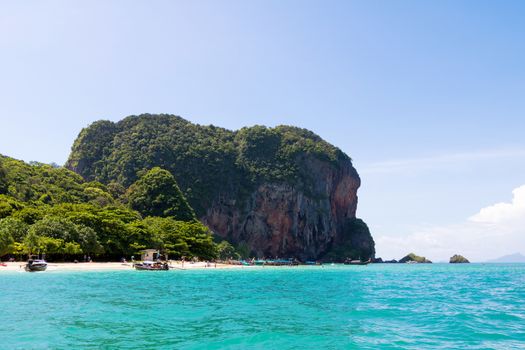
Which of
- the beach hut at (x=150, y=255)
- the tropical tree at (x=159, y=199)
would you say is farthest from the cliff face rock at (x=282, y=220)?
the beach hut at (x=150, y=255)

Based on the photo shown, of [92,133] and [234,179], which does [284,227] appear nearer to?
[234,179]

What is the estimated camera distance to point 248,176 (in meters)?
181

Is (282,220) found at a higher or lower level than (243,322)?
higher

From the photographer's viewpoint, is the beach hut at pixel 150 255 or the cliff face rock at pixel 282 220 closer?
the beach hut at pixel 150 255

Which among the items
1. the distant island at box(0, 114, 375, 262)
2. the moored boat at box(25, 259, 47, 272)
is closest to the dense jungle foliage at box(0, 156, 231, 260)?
the distant island at box(0, 114, 375, 262)

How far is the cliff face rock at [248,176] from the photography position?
169375 mm

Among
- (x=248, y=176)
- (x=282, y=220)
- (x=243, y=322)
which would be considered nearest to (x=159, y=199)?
(x=248, y=176)

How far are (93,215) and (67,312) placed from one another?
5642cm

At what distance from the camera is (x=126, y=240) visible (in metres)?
81.5

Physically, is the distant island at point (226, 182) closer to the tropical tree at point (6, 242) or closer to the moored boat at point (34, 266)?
the tropical tree at point (6, 242)

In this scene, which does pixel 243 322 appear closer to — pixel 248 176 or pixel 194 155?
pixel 194 155

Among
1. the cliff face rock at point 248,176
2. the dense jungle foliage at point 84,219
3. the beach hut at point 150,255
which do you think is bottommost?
the beach hut at point 150,255

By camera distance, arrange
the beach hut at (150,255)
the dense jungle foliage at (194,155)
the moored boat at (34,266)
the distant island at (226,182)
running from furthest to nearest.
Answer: the dense jungle foliage at (194,155) → the distant island at (226,182) → the beach hut at (150,255) → the moored boat at (34,266)

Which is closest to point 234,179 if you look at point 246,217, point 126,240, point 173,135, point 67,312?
point 246,217
